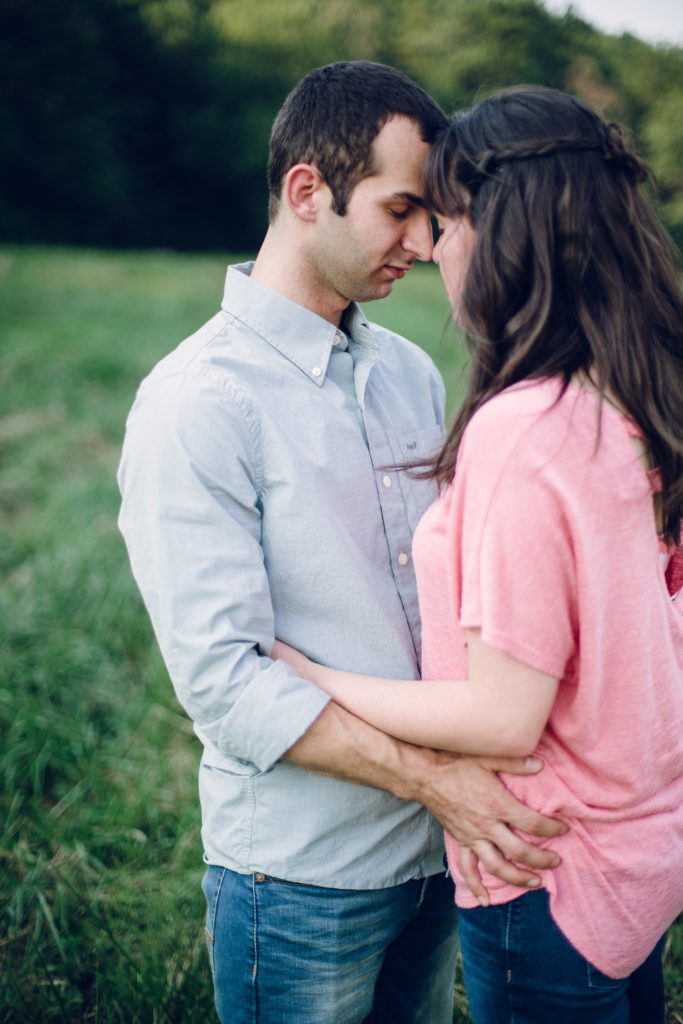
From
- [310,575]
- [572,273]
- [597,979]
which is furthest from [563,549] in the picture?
[597,979]

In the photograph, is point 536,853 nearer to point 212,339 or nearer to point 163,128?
point 212,339

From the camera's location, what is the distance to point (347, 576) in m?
1.56

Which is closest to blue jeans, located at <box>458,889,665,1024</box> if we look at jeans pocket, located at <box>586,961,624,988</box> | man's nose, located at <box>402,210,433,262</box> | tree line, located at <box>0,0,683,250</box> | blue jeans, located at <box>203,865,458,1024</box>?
jeans pocket, located at <box>586,961,624,988</box>

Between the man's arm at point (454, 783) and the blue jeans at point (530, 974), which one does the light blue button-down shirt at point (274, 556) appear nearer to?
the man's arm at point (454, 783)

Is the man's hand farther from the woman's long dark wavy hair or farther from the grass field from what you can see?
the grass field

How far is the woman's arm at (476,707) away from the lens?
1175 millimetres

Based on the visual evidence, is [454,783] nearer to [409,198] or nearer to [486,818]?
[486,818]

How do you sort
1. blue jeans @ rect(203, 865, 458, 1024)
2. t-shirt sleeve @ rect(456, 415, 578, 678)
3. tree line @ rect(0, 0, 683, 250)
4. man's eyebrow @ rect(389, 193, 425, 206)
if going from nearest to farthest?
t-shirt sleeve @ rect(456, 415, 578, 678) < blue jeans @ rect(203, 865, 458, 1024) < man's eyebrow @ rect(389, 193, 425, 206) < tree line @ rect(0, 0, 683, 250)

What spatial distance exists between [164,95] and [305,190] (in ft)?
119

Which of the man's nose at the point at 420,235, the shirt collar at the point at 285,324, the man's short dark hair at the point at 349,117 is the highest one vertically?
the man's short dark hair at the point at 349,117

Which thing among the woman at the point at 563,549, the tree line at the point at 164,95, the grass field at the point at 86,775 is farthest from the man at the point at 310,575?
the tree line at the point at 164,95

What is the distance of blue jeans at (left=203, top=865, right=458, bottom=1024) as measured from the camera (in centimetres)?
154

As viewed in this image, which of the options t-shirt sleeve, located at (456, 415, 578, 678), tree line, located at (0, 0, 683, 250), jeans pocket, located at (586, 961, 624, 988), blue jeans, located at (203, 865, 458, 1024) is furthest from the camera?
tree line, located at (0, 0, 683, 250)

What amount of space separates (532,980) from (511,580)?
0.69 m
